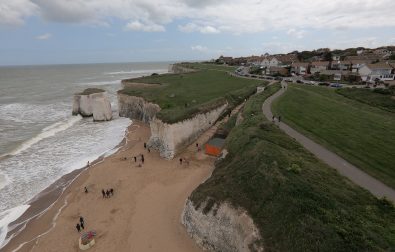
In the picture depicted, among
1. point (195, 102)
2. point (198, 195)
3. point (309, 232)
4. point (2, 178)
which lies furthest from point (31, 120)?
point (309, 232)

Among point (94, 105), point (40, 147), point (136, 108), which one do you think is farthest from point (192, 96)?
point (40, 147)

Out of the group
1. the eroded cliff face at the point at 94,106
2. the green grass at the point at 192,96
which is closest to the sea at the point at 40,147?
the eroded cliff face at the point at 94,106

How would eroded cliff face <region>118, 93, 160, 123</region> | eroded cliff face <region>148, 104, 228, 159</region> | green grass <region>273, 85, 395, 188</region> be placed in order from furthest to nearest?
eroded cliff face <region>118, 93, 160, 123</region> < eroded cliff face <region>148, 104, 228, 159</region> < green grass <region>273, 85, 395, 188</region>

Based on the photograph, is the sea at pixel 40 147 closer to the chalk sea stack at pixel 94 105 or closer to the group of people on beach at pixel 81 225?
the chalk sea stack at pixel 94 105

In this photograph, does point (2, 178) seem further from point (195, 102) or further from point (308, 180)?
point (308, 180)

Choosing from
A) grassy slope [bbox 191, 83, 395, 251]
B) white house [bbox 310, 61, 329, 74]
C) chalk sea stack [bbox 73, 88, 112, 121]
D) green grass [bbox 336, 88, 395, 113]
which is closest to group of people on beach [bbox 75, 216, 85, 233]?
grassy slope [bbox 191, 83, 395, 251]

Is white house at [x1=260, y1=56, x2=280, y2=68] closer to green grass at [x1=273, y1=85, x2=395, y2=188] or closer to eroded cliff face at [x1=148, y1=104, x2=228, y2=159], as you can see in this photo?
green grass at [x1=273, y1=85, x2=395, y2=188]
